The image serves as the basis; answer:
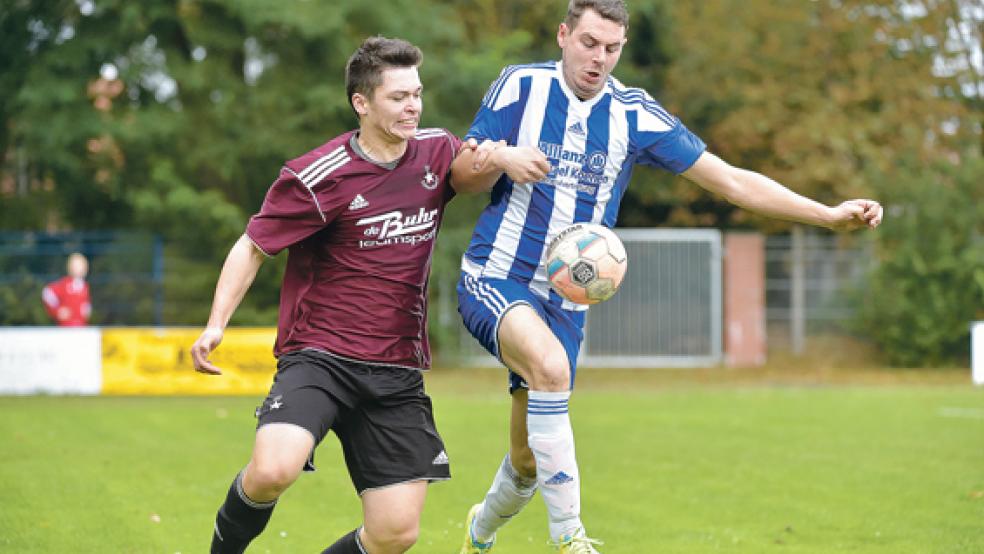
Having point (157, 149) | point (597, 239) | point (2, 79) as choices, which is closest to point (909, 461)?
point (597, 239)

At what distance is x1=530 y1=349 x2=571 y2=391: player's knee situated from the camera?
5.34m

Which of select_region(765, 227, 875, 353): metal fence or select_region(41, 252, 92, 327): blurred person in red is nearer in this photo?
select_region(41, 252, 92, 327): blurred person in red

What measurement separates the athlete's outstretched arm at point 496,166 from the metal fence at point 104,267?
18412mm

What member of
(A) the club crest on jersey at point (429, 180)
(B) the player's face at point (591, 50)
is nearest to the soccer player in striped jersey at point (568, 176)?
(B) the player's face at point (591, 50)

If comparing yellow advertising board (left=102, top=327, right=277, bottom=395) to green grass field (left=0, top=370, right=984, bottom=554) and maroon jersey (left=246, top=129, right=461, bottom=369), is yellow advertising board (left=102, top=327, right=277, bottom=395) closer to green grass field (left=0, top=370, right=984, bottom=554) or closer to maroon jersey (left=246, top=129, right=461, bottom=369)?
green grass field (left=0, top=370, right=984, bottom=554)

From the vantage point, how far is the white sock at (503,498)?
6113 millimetres

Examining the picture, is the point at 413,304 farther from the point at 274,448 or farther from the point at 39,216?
the point at 39,216

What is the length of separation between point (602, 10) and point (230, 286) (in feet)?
6.48

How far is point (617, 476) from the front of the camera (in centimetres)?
995

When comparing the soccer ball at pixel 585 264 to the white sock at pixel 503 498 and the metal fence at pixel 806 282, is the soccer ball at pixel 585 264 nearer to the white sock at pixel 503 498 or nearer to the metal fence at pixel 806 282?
the white sock at pixel 503 498

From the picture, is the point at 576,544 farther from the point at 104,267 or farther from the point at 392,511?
the point at 104,267

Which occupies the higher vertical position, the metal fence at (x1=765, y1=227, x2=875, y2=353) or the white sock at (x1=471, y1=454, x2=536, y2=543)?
the metal fence at (x1=765, y1=227, x2=875, y2=353)

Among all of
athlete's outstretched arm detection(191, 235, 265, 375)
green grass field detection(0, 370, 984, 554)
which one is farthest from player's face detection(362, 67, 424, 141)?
green grass field detection(0, 370, 984, 554)

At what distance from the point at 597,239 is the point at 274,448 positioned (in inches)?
64.9
